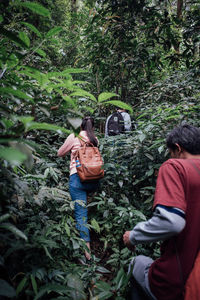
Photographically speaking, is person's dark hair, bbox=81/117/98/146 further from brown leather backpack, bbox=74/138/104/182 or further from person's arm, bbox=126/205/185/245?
person's arm, bbox=126/205/185/245

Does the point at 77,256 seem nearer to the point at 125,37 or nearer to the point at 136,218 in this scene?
the point at 136,218

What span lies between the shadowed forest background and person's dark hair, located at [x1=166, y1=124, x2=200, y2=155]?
1.81 feet

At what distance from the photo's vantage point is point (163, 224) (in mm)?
1217

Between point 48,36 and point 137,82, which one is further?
point 137,82

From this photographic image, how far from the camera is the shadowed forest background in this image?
3.44 ft

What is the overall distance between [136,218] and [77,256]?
850mm

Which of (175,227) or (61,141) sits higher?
(175,227)

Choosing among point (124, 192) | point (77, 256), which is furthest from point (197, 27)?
point (77, 256)

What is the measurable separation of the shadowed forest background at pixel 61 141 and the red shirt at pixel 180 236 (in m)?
0.58

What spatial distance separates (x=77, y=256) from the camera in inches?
85.4

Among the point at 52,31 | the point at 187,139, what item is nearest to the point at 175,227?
the point at 187,139

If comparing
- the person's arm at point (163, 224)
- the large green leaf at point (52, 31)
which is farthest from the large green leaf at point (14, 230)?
the large green leaf at point (52, 31)

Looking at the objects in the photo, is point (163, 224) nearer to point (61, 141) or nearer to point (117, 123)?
point (117, 123)

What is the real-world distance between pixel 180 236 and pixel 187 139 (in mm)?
714
